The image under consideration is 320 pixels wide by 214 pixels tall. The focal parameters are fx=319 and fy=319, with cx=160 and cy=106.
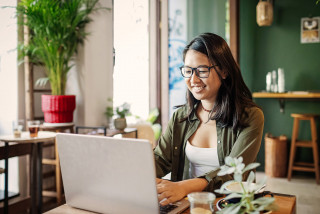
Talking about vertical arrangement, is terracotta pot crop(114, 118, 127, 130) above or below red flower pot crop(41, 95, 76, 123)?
below

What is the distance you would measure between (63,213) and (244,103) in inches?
39.9

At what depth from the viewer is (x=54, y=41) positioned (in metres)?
3.02

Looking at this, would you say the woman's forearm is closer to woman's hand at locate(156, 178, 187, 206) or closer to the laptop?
woman's hand at locate(156, 178, 187, 206)

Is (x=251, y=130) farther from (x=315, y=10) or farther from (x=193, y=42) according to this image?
(x=315, y=10)

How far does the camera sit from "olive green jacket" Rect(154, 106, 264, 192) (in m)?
1.43

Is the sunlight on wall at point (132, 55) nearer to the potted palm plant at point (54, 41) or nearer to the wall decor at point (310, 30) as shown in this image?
the potted palm plant at point (54, 41)

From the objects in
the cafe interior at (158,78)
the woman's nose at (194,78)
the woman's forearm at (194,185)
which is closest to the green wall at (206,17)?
the cafe interior at (158,78)

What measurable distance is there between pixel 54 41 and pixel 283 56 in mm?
3252

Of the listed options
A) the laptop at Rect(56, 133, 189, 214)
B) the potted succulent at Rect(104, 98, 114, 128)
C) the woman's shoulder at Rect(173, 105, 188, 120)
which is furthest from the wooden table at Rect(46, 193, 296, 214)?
the potted succulent at Rect(104, 98, 114, 128)

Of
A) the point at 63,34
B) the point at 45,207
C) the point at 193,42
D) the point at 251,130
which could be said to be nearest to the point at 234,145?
the point at 251,130

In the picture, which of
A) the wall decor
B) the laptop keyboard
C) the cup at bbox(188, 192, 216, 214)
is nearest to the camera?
the cup at bbox(188, 192, 216, 214)

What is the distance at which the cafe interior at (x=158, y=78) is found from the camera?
10.4ft

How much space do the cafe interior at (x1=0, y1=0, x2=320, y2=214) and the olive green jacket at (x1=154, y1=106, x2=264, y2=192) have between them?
5.06 ft

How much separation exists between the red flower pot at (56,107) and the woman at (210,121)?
1.63 metres
